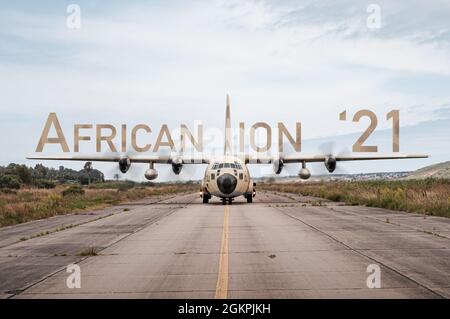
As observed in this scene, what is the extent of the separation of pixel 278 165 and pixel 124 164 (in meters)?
12.8

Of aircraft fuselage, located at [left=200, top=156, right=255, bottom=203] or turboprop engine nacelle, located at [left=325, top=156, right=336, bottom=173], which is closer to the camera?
aircraft fuselage, located at [left=200, top=156, right=255, bottom=203]

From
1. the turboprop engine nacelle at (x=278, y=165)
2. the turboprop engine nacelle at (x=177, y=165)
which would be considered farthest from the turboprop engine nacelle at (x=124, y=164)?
the turboprop engine nacelle at (x=278, y=165)

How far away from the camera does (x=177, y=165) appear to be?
47.2m

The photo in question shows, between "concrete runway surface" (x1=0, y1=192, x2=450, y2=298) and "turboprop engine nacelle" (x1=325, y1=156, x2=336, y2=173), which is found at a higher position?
"turboprop engine nacelle" (x1=325, y1=156, x2=336, y2=173)

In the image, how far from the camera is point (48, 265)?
13.1 m

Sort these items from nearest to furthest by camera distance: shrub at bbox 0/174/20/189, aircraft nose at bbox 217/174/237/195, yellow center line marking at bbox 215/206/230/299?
yellow center line marking at bbox 215/206/230/299 → aircraft nose at bbox 217/174/237/195 → shrub at bbox 0/174/20/189

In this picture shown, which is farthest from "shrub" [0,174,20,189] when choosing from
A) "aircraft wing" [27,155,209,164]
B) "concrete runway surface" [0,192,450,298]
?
"concrete runway surface" [0,192,450,298]

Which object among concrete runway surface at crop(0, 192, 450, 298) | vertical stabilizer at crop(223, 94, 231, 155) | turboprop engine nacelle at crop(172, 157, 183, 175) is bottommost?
concrete runway surface at crop(0, 192, 450, 298)

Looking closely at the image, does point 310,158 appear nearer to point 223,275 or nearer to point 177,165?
point 177,165

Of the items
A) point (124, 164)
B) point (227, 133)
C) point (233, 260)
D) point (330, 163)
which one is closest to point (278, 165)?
point (330, 163)

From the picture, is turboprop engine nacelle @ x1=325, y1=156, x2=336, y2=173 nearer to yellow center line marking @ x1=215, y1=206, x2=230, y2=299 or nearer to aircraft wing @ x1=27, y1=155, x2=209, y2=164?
aircraft wing @ x1=27, y1=155, x2=209, y2=164

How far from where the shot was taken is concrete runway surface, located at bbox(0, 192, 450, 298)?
9.74 metres

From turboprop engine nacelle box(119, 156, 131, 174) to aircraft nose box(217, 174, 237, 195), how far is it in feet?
37.8
